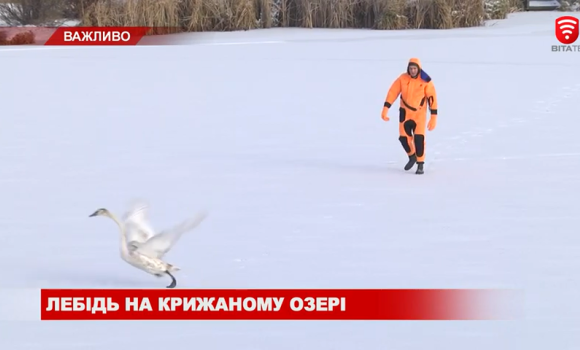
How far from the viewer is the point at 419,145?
A: 11039mm

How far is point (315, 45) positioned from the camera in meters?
23.5

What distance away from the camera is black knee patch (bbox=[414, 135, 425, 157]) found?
11.0m

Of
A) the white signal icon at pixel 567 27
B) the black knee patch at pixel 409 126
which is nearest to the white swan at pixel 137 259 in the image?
the black knee patch at pixel 409 126

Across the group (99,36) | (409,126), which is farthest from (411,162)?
(99,36)

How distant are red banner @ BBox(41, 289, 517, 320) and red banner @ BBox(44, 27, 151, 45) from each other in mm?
18249

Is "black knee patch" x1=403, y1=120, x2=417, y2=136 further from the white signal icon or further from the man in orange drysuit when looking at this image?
the white signal icon

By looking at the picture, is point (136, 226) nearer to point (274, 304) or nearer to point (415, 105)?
point (274, 304)

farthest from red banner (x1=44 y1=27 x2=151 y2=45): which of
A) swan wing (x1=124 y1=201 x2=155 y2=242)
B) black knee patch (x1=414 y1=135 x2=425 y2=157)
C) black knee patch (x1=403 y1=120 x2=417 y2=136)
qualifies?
swan wing (x1=124 y1=201 x2=155 y2=242)

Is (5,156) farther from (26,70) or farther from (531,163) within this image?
(26,70)

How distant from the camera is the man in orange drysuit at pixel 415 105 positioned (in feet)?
36.0

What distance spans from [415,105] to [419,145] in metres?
0.36

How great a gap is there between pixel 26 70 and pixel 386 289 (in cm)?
1376

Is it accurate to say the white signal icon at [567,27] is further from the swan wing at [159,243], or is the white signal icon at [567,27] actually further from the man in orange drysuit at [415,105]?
the swan wing at [159,243]

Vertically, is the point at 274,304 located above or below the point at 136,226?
below
